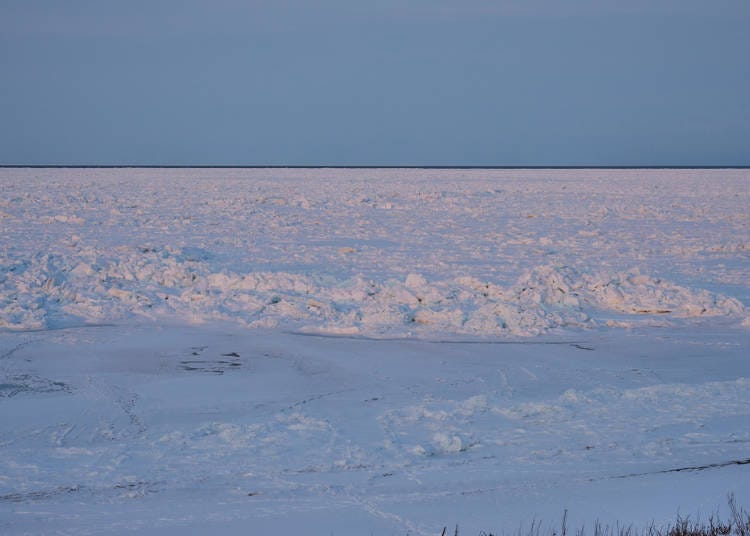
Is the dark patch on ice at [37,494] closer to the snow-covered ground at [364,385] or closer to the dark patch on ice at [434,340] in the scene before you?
the snow-covered ground at [364,385]

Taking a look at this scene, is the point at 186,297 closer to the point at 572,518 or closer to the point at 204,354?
the point at 204,354

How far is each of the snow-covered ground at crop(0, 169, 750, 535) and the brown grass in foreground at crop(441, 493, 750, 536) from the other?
7.2 inches

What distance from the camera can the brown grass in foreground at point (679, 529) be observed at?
3.16m

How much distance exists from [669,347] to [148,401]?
177 inches

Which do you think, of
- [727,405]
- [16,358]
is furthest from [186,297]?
[727,405]

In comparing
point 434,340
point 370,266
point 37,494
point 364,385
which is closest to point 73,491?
point 37,494

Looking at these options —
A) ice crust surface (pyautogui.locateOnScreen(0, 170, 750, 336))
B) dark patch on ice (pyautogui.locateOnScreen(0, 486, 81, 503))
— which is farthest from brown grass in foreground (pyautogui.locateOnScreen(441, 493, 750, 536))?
ice crust surface (pyautogui.locateOnScreen(0, 170, 750, 336))

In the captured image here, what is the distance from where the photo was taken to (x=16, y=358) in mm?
6934

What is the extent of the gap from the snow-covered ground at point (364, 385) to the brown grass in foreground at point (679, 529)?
18 centimetres

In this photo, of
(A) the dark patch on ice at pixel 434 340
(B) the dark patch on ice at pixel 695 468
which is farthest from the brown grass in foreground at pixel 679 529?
(A) the dark patch on ice at pixel 434 340

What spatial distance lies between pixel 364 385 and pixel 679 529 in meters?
3.30

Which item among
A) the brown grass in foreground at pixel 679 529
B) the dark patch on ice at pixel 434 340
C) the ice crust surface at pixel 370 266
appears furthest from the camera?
the ice crust surface at pixel 370 266

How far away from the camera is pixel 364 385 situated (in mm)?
6273

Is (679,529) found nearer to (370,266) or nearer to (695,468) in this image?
(695,468)
